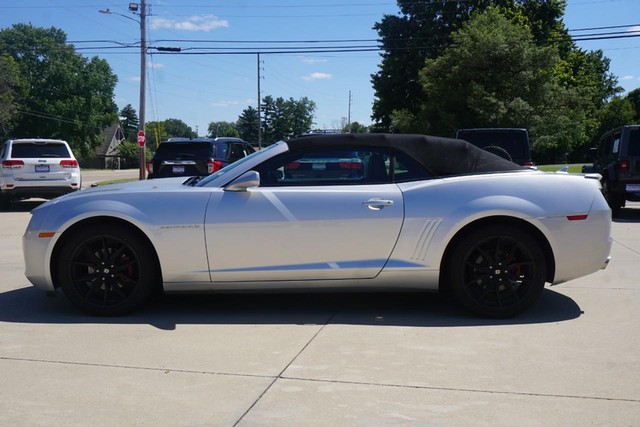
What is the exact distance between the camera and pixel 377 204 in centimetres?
527

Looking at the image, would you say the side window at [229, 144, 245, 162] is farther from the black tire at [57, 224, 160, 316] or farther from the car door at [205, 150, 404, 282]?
the car door at [205, 150, 404, 282]

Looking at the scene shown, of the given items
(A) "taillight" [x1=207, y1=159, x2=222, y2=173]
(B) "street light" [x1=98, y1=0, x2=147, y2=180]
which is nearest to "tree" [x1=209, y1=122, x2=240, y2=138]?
(B) "street light" [x1=98, y1=0, x2=147, y2=180]

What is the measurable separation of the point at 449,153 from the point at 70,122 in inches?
3240

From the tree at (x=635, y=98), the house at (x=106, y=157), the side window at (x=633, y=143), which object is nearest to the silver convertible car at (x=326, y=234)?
the side window at (x=633, y=143)

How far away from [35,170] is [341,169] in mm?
12133

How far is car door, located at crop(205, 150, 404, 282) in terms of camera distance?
525 centimetres

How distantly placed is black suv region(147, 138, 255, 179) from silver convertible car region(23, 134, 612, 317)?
9.33 meters

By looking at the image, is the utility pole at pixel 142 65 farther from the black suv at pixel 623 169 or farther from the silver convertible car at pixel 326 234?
the silver convertible car at pixel 326 234

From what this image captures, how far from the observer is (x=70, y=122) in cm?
8069

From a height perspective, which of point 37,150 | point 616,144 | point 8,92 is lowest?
point 37,150

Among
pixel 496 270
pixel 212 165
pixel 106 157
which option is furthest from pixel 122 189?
pixel 106 157

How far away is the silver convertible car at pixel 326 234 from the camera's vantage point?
5.25 metres

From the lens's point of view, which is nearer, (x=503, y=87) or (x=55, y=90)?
(x=503, y=87)

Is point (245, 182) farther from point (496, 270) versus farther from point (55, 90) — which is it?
point (55, 90)
